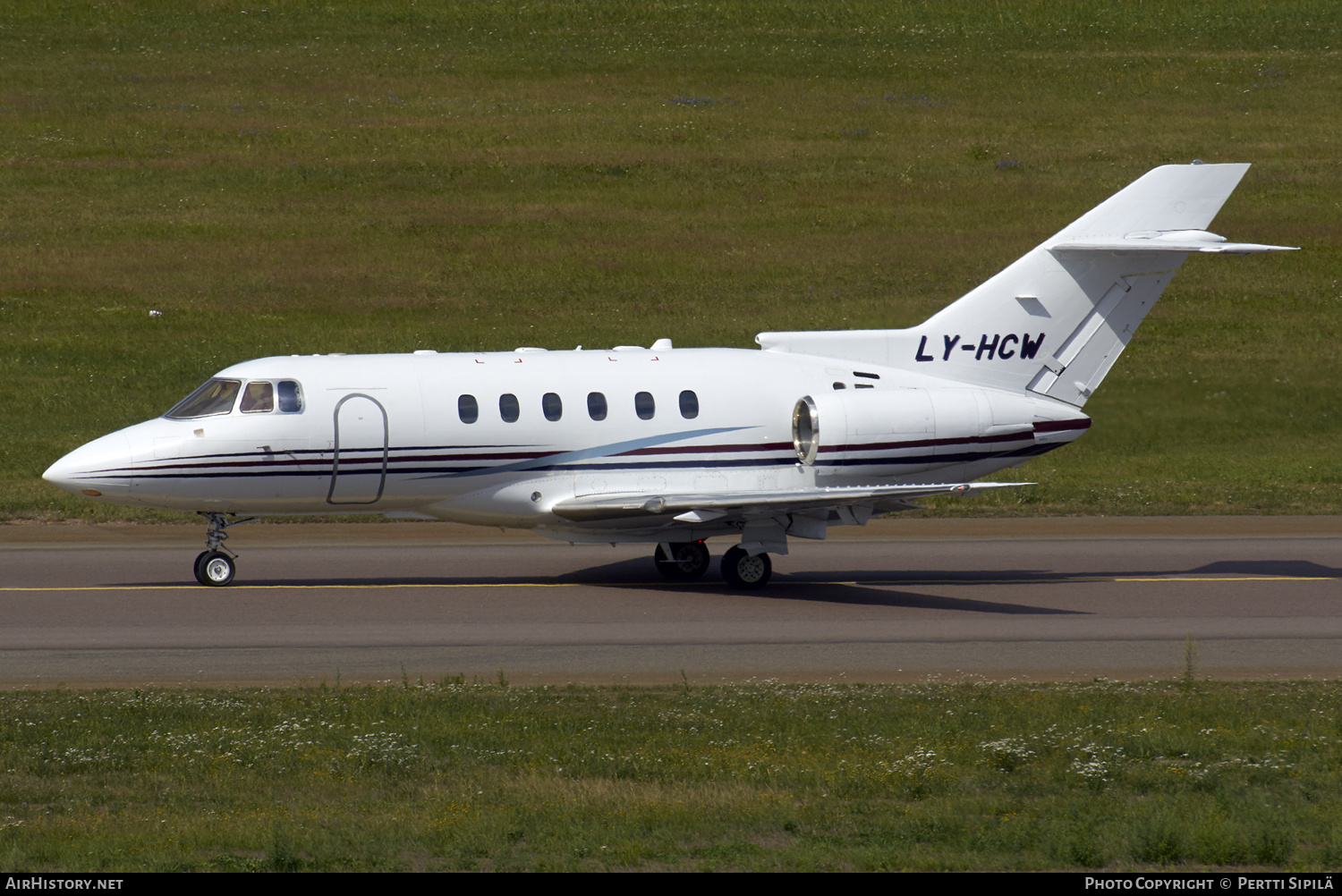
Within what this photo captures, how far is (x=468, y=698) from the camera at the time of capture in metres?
15.5

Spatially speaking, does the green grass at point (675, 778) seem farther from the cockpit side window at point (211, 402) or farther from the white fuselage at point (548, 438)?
the cockpit side window at point (211, 402)

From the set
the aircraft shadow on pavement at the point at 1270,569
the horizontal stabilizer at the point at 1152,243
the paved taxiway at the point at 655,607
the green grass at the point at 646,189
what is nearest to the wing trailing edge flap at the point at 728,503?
the paved taxiway at the point at 655,607

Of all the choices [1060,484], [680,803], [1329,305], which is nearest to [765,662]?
[680,803]

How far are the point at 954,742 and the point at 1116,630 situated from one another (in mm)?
6691

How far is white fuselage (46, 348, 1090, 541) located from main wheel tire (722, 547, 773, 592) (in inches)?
21.2

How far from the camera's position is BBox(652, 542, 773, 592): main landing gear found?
22281 millimetres

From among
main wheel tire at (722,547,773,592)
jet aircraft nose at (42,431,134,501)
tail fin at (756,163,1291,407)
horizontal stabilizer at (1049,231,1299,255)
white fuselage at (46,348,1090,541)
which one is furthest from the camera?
tail fin at (756,163,1291,407)

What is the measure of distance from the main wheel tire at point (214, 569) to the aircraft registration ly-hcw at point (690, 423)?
1.0 inches

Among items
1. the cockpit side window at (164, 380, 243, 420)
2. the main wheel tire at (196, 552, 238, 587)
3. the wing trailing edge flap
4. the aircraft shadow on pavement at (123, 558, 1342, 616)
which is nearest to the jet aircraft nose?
the cockpit side window at (164, 380, 243, 420)

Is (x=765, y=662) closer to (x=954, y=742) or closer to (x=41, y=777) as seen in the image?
(x=954, y=742)

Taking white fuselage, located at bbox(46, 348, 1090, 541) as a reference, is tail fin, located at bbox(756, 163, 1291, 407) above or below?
above

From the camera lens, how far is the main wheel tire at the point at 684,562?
23047mm

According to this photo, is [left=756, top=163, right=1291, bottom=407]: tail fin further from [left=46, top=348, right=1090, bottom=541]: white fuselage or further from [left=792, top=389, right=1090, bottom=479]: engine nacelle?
[left=792, top=389, right=1090, bottom=479]: engine nacelle

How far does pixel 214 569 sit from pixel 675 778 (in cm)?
1148
